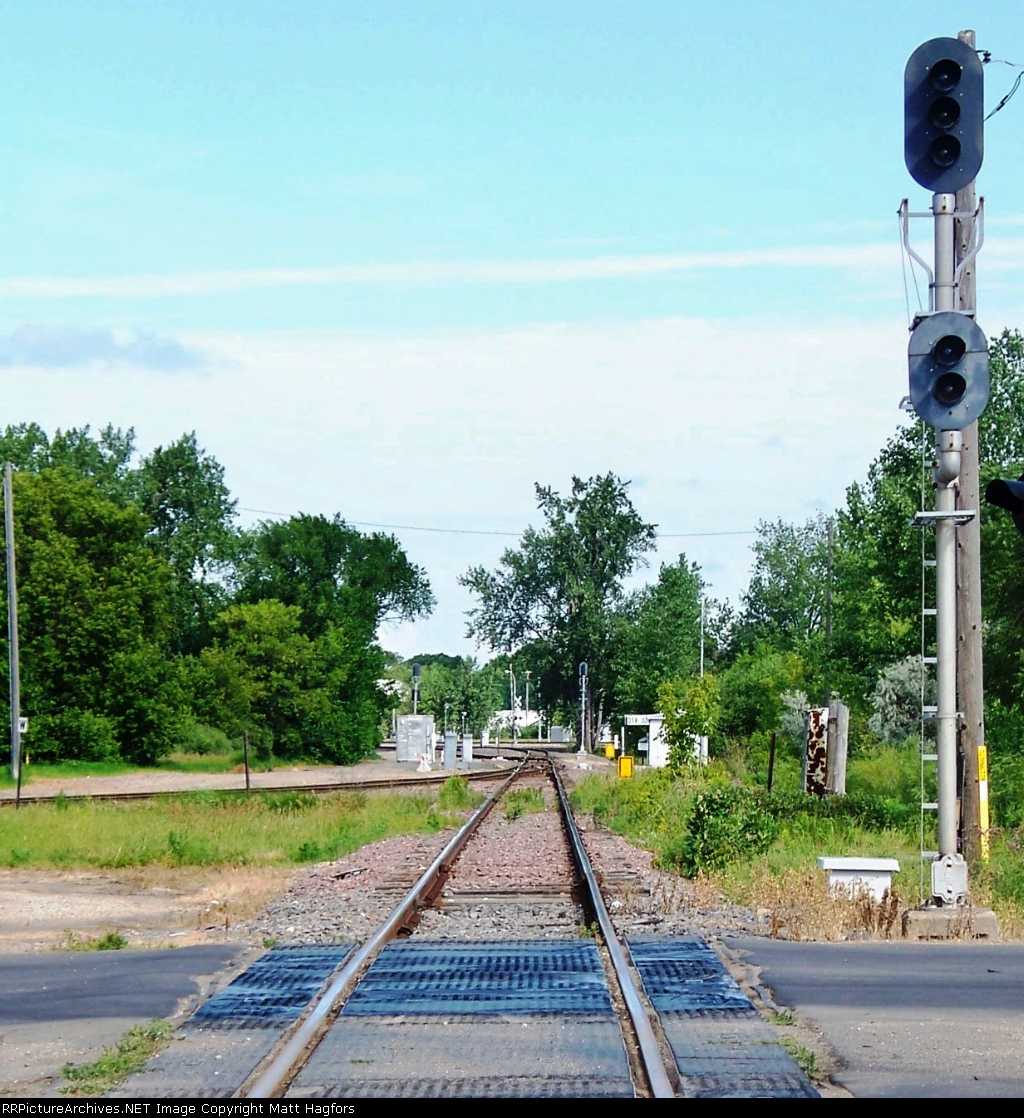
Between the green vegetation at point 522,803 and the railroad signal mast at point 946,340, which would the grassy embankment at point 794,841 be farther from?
the green vegetation at point 522,803

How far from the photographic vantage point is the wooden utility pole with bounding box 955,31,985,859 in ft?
50.1

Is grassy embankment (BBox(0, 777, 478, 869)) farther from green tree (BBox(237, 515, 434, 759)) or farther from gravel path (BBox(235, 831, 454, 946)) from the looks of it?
green tree (BBox(237, 515, 434, 759))

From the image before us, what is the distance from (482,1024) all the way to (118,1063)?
1.98m

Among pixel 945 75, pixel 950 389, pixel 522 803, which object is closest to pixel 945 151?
pixel 945 75

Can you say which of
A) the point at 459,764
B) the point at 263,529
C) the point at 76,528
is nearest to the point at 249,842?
the point at 76,528

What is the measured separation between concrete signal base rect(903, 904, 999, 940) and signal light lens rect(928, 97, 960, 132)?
604 centimetres

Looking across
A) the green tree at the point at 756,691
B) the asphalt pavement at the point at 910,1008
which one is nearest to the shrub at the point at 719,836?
the asphalt pavement at the point at 910,1008

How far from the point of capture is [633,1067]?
710 cm

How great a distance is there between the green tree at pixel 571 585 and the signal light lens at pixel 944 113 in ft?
283

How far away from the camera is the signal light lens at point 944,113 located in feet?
38.3

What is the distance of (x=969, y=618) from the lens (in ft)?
53.1

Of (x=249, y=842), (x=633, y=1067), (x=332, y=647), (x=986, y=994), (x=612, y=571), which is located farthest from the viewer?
(x=612, y=571)

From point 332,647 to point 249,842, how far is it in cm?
5100

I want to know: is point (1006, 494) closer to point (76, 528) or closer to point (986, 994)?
point (986, 994)
